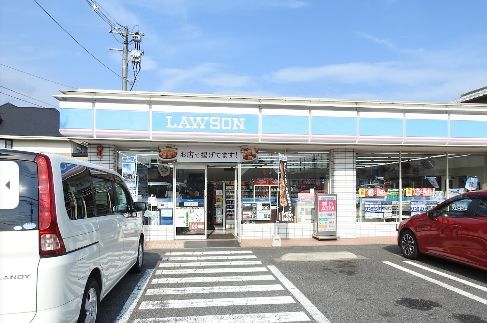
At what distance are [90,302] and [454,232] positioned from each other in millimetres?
6949

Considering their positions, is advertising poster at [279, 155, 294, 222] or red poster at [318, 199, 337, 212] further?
red poster at [318, 199, 337, 212]

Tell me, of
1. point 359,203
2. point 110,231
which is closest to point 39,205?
point 110,231

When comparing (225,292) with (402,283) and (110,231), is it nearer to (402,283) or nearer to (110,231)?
(110,231)

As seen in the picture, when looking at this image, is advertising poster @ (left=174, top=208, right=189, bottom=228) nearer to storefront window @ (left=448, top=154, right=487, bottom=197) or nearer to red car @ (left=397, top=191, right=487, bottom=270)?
red car @ (left=397, top=191, right=487, bottom=270)

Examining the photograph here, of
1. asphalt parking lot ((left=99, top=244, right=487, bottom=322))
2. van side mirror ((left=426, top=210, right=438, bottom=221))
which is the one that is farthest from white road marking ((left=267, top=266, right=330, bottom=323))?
van side mirror ((left=426, top=210, right=438, bottom=221))

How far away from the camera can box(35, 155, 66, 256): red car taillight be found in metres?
3.92

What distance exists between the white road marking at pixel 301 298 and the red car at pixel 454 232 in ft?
11.1

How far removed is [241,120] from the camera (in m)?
12.2

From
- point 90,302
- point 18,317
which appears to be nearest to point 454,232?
point 90,302

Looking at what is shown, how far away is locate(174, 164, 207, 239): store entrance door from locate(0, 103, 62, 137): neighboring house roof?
1901 centimetres

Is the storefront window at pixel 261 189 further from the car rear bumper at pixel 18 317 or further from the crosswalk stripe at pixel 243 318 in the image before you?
the car rear bumper at pixel 18 317

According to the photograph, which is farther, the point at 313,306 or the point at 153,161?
the point at 153,161

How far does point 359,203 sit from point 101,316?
9799 mm

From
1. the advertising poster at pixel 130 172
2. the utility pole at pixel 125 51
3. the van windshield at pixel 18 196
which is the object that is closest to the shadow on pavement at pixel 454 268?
the van windshield at pixel 18 196
